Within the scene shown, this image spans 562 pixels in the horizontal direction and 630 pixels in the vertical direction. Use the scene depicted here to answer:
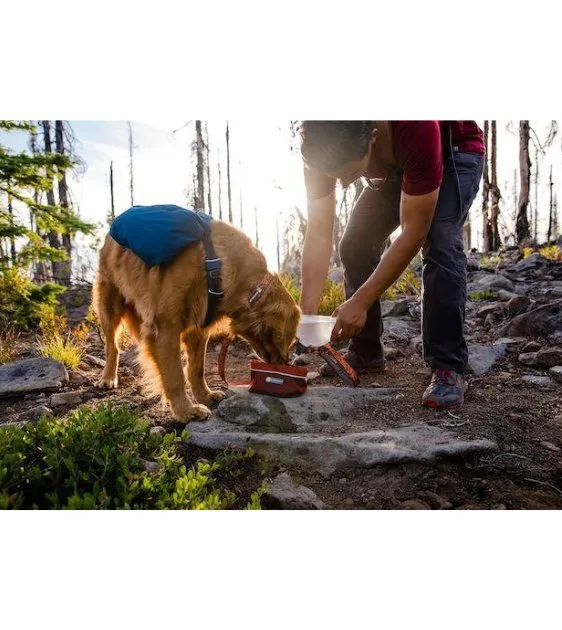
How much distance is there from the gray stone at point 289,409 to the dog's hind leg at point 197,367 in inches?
13.6

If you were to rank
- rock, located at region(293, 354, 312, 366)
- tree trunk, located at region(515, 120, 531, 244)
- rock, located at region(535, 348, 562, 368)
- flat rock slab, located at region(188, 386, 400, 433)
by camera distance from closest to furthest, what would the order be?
→ flat rock slab, located at region(188, 386, 400, 433) < rock, located at region(535, 348, 562, 368) < rock, located at region(293, 354, 312, 366) < tree trunk, located at region(515, 120, 531, 244)

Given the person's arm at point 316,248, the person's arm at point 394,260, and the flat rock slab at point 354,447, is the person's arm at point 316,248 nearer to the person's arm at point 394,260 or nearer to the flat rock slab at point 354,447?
the person's arm at point 394,260

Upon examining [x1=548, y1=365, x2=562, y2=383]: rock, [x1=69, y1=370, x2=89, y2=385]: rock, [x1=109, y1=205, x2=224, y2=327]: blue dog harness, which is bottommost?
[x1=69, y1=370, x2=89, y2=385]: rock

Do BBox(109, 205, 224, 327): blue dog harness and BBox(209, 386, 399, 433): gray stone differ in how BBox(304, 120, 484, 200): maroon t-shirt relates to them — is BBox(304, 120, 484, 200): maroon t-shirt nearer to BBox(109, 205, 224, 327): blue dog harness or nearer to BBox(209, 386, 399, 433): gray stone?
BBox(109, 205, 224, 327): blue dog harness

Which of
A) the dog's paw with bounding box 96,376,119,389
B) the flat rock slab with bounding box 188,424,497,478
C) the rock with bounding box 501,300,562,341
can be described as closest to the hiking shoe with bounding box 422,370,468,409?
the flat rock slab with bounding box 188,424,497,478

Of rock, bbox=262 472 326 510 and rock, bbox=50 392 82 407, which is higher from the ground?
rock, bbox=50 392 82 407

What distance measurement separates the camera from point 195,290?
115 inches

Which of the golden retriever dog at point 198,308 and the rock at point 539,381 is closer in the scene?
the golden retriever dog at point 198,308

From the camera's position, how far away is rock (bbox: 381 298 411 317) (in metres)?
5.79

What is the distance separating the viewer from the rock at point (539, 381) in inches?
130

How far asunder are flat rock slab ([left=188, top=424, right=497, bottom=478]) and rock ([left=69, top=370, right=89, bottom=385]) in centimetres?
186

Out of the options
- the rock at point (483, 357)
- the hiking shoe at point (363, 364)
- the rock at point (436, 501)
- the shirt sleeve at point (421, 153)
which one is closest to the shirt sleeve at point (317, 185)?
the shirt sleeve at point (421, 153)

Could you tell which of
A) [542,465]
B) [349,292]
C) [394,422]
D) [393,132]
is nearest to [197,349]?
[349,292]

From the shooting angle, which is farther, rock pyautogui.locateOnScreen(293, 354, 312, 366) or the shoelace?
rock pyautogui.locateOnScreen(293, 354, 312, 366)
